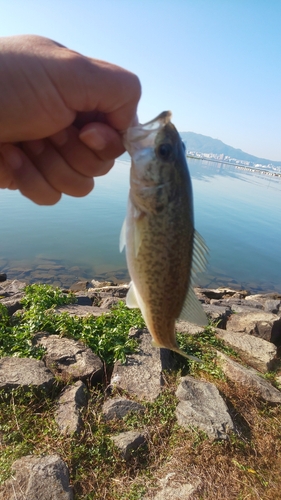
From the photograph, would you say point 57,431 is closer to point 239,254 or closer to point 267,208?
point 239,254

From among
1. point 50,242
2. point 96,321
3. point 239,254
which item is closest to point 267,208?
point 239,254

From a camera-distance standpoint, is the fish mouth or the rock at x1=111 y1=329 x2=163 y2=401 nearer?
the fish mouth

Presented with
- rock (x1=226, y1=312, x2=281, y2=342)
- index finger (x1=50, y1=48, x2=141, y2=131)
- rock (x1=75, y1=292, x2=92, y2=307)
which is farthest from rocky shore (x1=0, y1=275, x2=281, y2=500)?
index finger (x1=50, y1=48, x2=141, y2=131)

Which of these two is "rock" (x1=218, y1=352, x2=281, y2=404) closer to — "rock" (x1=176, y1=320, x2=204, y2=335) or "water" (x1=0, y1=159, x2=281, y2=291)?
"rock" (x1=176, y1=320, x2=204, y2=335)

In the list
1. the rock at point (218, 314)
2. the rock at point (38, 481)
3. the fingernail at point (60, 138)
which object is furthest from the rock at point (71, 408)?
the rock at point (218, 314)

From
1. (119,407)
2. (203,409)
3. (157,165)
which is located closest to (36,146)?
(157,165)

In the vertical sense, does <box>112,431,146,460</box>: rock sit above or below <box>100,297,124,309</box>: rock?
Result: above

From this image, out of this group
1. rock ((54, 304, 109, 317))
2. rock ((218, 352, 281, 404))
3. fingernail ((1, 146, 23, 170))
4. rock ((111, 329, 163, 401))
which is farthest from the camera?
rock ((54, 304, 109, 317))
